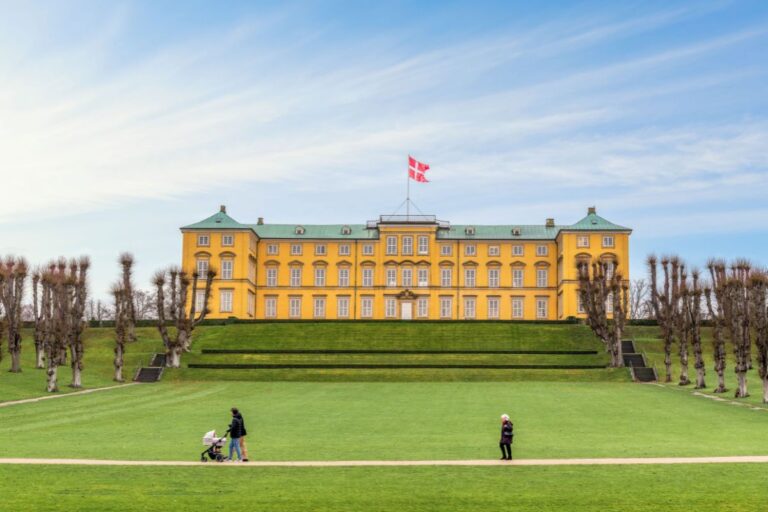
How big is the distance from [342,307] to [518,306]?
17819 millimetres

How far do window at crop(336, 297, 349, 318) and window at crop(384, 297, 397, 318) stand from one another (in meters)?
4.01

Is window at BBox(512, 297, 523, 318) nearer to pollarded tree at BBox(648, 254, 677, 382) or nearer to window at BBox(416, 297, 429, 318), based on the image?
window at BBox(416, 297, 429, 318)

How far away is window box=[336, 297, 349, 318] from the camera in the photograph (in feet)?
309

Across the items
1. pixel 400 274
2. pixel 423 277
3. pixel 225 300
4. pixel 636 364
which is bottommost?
pixel 636 364

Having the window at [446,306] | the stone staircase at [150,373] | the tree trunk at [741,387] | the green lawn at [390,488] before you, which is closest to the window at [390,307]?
the window at [446,306]

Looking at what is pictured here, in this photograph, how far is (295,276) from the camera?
9481 cm

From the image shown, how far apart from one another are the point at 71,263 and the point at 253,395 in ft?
71.9

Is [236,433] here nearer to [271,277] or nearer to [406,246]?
[406,246]

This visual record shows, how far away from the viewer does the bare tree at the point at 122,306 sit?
5925 cm

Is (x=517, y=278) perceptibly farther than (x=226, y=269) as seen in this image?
Yes

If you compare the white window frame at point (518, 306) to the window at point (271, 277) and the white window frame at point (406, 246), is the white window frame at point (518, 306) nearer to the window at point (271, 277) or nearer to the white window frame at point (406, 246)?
the white window frame at point (406, 246)

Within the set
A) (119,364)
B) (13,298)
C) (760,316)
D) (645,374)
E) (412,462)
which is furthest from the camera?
(13,298)

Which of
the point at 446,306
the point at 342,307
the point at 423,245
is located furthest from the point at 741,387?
the point at 342,307

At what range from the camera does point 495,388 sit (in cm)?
5191
